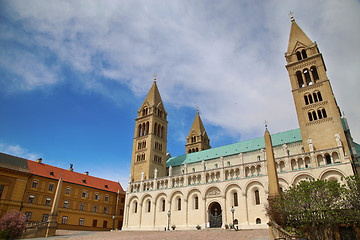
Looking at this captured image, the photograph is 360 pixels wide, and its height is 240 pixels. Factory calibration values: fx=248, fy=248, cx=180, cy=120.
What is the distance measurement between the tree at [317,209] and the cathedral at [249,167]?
12.6 meters

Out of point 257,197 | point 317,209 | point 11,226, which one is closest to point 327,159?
point 257,197

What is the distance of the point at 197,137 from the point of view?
6775cm

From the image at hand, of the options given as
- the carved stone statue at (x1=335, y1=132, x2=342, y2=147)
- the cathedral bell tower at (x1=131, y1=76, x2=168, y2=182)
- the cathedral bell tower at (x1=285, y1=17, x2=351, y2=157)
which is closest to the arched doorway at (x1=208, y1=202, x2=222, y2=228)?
the cathedral bell tower at (x1=131, y1=76, x2=168, y2=182)

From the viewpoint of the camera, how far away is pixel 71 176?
48750 millimetres

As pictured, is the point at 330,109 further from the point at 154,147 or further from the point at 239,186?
the point at 154,147

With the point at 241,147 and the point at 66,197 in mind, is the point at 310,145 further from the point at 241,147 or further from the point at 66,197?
the point at 66,197

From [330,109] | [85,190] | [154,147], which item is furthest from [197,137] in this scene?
[330,109]

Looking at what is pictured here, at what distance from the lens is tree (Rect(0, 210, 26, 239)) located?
89.4ft

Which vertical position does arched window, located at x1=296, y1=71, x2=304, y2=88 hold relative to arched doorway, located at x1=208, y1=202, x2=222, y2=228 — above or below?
above

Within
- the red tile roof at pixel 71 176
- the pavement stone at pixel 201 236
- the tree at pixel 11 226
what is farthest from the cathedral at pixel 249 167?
the tree at pixel 11 226

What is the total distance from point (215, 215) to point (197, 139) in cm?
2990

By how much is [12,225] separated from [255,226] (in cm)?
3001

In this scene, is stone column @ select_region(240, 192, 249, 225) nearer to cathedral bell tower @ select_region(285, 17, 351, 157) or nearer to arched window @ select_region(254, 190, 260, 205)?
arched window @ select_region(254, 190, 260, 205)

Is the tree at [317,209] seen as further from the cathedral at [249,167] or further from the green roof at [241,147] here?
the green roof at [241,147]
